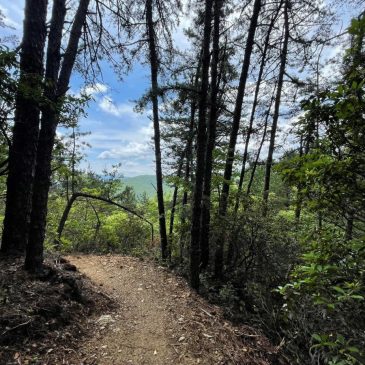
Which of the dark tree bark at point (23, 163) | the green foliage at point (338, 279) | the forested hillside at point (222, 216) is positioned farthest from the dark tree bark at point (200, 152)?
the green foliage at point (338, 279)

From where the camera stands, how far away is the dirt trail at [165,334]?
13.5ft

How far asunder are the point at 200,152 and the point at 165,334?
3634 millimetres

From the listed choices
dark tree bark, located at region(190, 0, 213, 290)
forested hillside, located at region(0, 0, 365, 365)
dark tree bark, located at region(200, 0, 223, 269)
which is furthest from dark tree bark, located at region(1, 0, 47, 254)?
dark tree bark, located at region(200, 0, 223, 269)

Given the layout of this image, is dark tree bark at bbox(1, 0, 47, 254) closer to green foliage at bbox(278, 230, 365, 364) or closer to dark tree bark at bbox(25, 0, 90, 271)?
dark tree bark at bbox(25, 0, 90, 271)

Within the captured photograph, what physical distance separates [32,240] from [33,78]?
2842 millimetres

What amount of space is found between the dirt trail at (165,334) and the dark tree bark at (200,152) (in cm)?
66

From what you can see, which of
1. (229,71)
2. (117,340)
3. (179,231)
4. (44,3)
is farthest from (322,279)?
(229,71)

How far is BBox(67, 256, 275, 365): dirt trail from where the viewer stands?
411 centimetres

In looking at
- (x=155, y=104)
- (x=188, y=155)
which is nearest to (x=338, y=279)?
(x=155, y=104)

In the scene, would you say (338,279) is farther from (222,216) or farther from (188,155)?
(188,155)

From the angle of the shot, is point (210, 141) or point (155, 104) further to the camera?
point (155, 104)

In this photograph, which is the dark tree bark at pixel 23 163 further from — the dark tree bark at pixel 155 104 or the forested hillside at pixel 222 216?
the dark tree bark at pixel 155 104

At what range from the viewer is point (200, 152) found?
21.9 ft

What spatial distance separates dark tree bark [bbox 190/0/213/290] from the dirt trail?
2.16 ft
